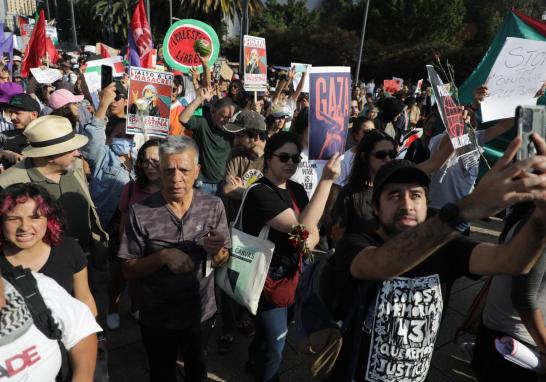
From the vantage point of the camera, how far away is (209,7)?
30.2m

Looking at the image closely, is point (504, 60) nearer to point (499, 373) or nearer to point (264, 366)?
point (499, 373)

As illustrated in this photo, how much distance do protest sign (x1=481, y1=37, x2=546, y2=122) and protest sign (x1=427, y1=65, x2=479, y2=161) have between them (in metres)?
0.44

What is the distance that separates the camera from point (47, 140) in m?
2.51

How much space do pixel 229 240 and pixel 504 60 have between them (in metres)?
2.60

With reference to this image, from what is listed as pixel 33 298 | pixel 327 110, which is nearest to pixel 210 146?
pixel 327 110

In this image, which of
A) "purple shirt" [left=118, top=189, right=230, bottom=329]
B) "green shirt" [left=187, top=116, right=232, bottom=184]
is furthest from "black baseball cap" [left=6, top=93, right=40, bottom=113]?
"purple shirt" [left=118, top=189, right=230, bottom=329]

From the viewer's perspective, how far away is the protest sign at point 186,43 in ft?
17.6

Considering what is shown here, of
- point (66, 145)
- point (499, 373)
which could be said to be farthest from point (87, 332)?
point (499, 373)

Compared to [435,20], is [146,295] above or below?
below

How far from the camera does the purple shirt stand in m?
2.08

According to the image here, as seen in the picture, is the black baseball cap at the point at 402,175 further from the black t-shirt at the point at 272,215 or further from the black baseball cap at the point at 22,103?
the black baseball cap at the point at 22,103

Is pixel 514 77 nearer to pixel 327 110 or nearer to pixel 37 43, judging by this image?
pixel 327 110

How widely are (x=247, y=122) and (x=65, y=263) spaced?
2038mm

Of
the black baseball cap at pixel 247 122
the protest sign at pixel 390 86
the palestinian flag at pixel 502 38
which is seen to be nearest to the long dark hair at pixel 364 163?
A: the black baseball cap at pixel 247 122
